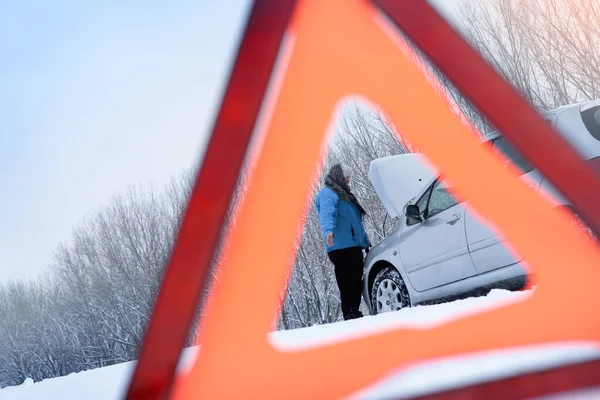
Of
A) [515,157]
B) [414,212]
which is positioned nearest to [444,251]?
[414,212]

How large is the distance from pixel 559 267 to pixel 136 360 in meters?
1.06

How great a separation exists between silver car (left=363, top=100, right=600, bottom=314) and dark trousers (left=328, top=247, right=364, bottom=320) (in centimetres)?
10

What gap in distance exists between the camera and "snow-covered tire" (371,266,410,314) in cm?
475

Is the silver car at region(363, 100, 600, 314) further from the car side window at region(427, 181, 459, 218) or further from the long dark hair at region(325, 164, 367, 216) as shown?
the long dark hair at region(325, 164, 367, 216)

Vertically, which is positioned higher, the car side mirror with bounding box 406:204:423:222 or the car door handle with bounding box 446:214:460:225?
the car side mirror with bounding box 406:204:423:222

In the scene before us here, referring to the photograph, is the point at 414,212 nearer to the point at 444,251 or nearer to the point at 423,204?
the point at 423,204

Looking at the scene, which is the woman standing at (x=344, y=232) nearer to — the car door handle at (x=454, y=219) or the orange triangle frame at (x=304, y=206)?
the car door handle at (x=454, y=219)

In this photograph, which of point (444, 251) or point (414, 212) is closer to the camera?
point (444, 251)

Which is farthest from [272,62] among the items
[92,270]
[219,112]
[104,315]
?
[104,315]

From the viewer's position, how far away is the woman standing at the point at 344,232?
4934 millimetres

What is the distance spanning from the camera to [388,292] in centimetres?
491

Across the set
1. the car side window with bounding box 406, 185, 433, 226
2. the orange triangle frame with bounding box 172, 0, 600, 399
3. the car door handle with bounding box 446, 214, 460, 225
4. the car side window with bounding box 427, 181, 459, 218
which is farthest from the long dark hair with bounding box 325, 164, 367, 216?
the orange triangle frame with bounding box 172, 0, 600, 399

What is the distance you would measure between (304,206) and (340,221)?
137 inches

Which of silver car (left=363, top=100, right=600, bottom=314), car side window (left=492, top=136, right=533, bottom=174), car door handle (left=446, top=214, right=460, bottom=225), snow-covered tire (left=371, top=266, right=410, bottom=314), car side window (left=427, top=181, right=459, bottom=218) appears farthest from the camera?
snow-covered tire (left=371, top=266, right=410, bottom=314)
